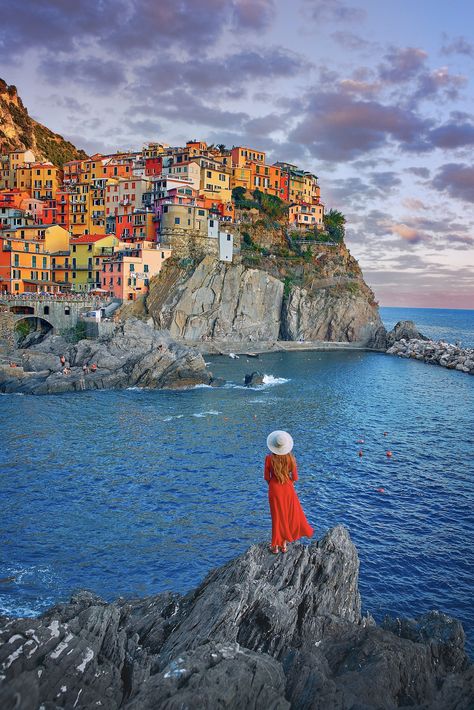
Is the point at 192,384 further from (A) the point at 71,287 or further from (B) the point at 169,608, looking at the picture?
(B) the point at 169,608

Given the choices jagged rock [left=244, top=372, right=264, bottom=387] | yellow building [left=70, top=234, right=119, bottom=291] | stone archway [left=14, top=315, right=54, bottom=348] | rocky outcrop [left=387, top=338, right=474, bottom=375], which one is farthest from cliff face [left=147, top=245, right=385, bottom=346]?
jagged rock [left=244, top=372, right=264, bottom=387]

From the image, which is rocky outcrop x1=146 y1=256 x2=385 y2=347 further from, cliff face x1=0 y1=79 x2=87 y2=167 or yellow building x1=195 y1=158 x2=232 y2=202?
cliff face x1=0 y1=79 x2=87 y2=167

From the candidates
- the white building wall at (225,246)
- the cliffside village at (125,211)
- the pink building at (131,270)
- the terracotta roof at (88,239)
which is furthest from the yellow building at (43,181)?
the white building wall at (225,246)

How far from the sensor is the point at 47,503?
27.4 metres

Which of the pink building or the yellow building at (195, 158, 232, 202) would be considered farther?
the yellow building at (195, 158, 232, 202)

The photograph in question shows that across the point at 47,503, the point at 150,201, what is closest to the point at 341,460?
the point at 47,503

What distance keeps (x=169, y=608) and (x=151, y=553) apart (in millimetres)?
9391

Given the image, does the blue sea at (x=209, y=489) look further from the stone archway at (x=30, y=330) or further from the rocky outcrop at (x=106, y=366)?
the stone archway at (x=30, y=330)

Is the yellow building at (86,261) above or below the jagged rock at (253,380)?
above

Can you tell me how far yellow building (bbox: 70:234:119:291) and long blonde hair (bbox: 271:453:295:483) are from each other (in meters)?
79.9

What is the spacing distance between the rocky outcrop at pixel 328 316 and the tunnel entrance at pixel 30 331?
40.5 m

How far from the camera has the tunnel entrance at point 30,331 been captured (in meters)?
73.4

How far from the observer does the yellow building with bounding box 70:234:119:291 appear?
3482 inches

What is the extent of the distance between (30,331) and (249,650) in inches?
2854
